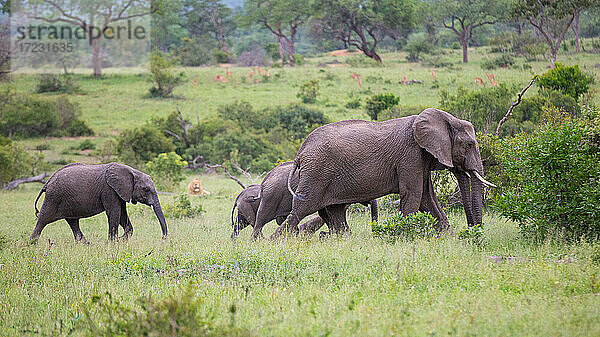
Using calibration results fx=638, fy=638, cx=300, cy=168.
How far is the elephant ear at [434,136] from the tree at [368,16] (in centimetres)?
4753

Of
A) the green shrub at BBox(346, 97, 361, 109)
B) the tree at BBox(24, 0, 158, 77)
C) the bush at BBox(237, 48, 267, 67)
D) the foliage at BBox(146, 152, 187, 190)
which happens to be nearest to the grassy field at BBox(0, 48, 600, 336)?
the foliage at BBox(146, 152, 187, 190)

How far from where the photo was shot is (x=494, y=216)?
1154 centimetres

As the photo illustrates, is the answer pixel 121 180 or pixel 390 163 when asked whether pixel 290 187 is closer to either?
pixel 390 163

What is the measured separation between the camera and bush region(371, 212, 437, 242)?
8.45m

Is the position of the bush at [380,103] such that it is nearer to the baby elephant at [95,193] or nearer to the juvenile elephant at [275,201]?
the juvenile elephant at [275,201]

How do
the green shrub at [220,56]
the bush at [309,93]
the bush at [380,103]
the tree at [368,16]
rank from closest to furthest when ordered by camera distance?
1. the bush at [380,103]
2. the bush at [309,93]
3. the tree at [368,16]
4. the green shrub at [220,56]

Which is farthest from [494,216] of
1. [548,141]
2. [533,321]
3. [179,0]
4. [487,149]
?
[179,0]

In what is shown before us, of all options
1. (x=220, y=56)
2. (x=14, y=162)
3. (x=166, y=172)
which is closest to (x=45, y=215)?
(x=166, y=172)

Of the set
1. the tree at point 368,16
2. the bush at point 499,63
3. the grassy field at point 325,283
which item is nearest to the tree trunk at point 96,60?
the tree at point 368,16

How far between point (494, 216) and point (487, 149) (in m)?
1.25

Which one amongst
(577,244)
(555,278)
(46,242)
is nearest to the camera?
(555,278)

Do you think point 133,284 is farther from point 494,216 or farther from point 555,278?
point 494,216

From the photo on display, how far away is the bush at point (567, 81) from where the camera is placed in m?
25.2

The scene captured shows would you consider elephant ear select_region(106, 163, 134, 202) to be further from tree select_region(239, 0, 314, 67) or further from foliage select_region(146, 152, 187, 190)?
tree select_region(239, 0, 314, 67)
